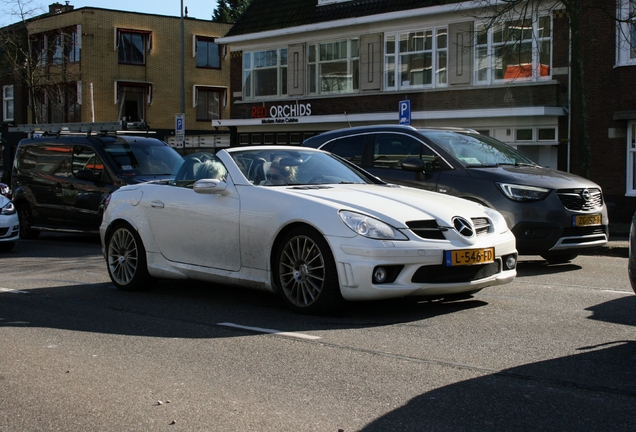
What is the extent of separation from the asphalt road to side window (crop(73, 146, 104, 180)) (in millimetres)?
7304

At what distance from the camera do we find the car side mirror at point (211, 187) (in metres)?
7.86

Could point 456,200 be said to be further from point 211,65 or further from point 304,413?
point 211,65

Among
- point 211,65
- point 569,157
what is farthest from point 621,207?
point 211,65

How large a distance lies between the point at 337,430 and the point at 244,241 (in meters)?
3.63

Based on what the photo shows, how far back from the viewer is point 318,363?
560cm

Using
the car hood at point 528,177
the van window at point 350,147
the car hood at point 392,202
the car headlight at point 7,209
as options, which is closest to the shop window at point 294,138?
the car headlight at point 7,209

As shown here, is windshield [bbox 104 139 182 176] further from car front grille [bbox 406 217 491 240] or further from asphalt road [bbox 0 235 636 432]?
car front grille [bbox 406 217 491 240]

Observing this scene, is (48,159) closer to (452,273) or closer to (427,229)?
(427,229)

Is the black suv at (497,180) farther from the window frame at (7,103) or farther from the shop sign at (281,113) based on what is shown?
the window frame at (7,103)

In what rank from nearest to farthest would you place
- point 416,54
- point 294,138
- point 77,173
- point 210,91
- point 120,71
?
point 77,173 → point 416,54 → point 294,138 → point 120,71 → point 210,91

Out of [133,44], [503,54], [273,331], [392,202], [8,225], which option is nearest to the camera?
[273,331]

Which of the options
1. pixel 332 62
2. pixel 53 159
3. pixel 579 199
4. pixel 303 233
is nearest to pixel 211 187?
pixel 303 233

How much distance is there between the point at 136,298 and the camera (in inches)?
340

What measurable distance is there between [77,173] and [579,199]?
9.42m
